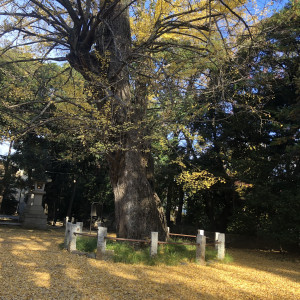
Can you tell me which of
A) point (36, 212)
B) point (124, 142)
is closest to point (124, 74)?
point (124, 142)

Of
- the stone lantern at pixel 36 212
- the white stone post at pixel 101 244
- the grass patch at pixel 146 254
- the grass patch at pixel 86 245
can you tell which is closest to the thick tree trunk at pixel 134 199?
the grass patch at pixel 146 254

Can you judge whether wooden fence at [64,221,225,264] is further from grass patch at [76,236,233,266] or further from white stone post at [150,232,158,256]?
grass patch at [76,236,233,266]

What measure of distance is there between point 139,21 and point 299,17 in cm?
577

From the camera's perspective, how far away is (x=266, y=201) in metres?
11.2

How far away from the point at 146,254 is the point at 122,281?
2202mm

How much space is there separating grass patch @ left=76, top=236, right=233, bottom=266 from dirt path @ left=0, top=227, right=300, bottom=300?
327 millimetres

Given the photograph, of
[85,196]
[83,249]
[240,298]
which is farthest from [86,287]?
[85,196]

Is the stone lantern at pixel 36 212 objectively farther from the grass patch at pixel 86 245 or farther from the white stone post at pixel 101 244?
the white stone post at pixel 101 244

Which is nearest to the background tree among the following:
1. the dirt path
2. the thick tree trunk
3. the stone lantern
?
the thick tree trunk

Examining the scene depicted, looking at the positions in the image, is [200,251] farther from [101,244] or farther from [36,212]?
[36,212]

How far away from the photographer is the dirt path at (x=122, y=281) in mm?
4457

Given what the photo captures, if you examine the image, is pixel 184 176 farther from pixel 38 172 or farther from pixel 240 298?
pixel 38 172

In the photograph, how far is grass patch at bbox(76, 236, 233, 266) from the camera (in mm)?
6930

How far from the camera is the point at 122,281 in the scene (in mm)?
5211
